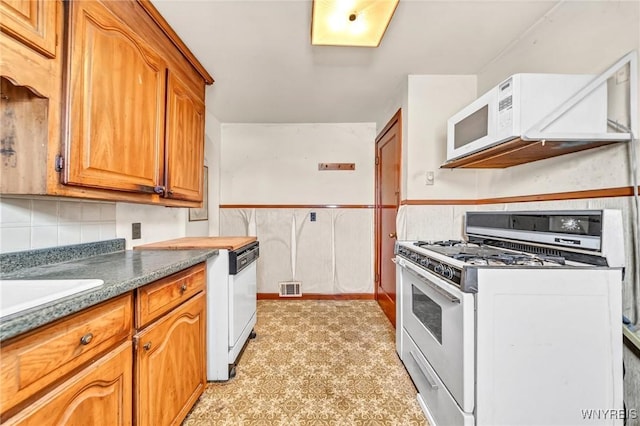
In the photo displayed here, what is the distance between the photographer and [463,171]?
2240mm

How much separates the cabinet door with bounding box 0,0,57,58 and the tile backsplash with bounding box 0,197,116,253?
64 cm

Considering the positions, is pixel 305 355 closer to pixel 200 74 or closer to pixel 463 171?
pixel 463 171

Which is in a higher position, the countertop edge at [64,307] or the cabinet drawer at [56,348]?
the countertop edge at [64,307]

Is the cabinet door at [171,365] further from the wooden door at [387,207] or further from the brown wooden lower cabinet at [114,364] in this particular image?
the wooden door at [387,207]

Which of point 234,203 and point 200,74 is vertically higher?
point 200,74

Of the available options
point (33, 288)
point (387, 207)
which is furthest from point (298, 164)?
point (33, 288)

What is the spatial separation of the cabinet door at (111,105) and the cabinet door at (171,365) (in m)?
0.71

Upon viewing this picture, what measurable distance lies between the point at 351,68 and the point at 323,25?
2.43 feet

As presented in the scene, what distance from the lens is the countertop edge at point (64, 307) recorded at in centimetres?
60

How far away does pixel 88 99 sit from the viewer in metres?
1.11

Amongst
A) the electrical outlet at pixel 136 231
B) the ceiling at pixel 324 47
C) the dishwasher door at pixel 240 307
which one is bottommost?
the dishwasher door at pixel 240 307

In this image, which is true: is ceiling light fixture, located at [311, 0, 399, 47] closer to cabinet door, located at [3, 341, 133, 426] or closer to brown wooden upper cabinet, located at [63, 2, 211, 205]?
brown wooden upper cabinet, located at [63, 2, 211, 205]

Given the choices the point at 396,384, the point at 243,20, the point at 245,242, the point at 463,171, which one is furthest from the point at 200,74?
the point at 396,384

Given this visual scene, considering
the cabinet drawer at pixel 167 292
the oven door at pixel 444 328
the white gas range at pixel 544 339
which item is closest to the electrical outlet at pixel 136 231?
the cabinet drawer at pixel 167 292
